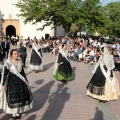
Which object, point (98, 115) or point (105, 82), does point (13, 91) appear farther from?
point (105, 82)

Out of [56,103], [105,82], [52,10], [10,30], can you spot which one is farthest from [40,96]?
[10,30]

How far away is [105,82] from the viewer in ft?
26.7

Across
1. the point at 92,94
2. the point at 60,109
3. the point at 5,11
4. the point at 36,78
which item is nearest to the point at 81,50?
the point at 36,78

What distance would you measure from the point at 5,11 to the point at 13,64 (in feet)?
114

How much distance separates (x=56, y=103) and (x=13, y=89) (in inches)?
81.3

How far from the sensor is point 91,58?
1759 centimetres

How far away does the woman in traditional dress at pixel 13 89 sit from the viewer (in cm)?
623

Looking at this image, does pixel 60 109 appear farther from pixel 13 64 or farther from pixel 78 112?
pixel 13 64

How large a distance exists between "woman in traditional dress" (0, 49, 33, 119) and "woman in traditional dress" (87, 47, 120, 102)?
8.54 feet

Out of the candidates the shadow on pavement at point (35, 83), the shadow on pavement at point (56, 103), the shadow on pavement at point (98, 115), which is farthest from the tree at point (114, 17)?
the shadow on pavement at point (98, 115)

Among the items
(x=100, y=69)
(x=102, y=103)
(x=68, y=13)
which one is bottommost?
(x=102, y=103)

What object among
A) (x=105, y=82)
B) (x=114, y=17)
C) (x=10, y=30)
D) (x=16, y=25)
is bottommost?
(x=105, y=82)

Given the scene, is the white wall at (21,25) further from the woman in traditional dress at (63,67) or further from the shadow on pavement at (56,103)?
the shadow on pavement at (56,103)

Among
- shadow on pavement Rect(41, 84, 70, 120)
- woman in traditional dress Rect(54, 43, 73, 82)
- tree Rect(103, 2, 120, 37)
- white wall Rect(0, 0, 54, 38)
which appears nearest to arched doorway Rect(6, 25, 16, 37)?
white wall Rect(0, 0, 54, 38)
